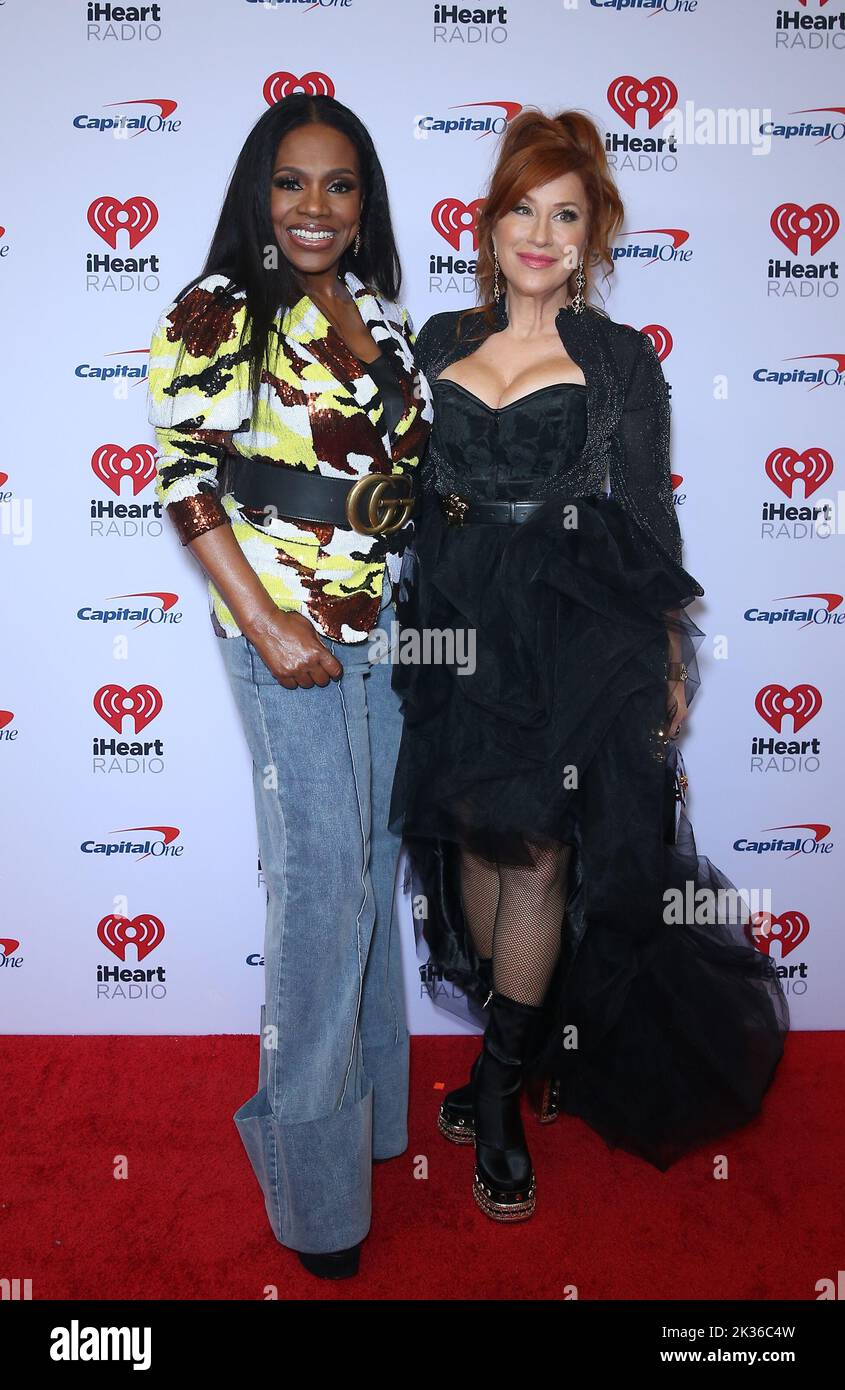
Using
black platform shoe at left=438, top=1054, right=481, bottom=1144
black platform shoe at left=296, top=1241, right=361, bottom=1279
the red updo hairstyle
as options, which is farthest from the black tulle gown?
black platform shoe at left=296, top=1241, right=361, bottom=1279

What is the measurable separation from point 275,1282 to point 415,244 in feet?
7.20

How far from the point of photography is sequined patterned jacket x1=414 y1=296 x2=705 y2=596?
2047mm

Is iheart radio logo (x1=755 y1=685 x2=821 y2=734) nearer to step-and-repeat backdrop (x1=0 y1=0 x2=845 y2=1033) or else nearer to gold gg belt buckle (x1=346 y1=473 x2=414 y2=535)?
step-and-repeat backdrop (x1=0 y1=0 x2=845 y2=1033)

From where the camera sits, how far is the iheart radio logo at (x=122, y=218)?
2.39 metres

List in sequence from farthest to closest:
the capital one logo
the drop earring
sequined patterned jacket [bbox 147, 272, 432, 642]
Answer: the capital one logo, the drop earring, sequined patterned jacket [bbox 147, 272, 432, 642]

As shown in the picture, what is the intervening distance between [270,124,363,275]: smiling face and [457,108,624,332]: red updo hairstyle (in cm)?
37

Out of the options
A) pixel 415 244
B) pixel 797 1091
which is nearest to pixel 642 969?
pixel 797 1091

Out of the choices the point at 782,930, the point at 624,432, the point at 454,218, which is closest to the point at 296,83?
the point at 454,218

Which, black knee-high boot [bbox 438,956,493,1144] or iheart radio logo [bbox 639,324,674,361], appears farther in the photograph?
iheart radio logo [bbox 639,324,674,361]

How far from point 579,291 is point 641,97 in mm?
593

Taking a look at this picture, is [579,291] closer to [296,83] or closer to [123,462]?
[296,83]

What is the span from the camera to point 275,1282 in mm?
1927

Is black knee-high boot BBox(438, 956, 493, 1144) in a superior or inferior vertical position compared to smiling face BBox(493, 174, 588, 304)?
inferior

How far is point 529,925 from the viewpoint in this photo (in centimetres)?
211
